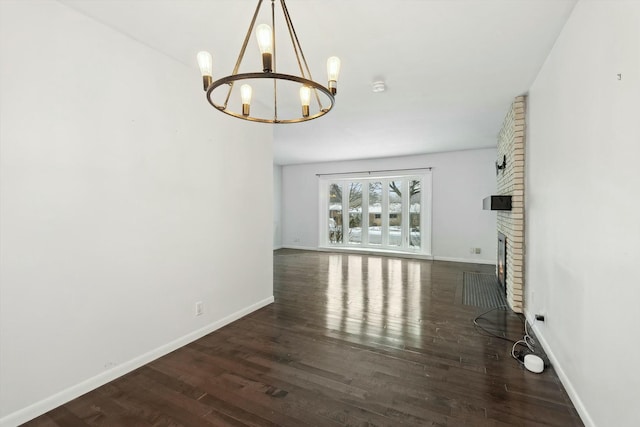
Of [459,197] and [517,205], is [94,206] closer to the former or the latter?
[517,205]

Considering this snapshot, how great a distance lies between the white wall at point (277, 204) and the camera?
331 inches

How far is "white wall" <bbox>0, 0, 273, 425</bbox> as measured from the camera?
1.67 m

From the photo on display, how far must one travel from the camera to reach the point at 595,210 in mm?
1568

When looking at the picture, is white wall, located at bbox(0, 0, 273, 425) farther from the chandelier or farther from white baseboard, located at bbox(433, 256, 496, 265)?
white baseboard, located at bbox(433, 256, 496, 265)

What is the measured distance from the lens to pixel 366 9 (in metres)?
1.91

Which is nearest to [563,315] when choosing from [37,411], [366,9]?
[366,9]

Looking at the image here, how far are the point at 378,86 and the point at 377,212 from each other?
4869mm

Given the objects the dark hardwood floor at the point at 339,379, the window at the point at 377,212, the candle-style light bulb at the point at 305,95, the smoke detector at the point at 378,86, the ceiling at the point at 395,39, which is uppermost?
the ceiling at the point at 395,39

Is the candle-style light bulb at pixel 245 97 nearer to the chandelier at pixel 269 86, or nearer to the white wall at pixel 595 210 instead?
the chandelier at pixel 269 86

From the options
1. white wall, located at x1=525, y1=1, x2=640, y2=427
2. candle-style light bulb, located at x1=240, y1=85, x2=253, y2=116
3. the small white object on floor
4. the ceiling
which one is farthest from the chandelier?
the small white object on floor

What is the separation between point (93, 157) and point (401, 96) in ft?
9.62

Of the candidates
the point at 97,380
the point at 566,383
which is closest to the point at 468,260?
the point at 566,383

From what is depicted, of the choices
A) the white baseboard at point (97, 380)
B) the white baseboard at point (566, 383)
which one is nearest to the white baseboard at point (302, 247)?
the white baseboard at point (97, 380)

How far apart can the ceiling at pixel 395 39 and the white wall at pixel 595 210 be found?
11.5 inches
